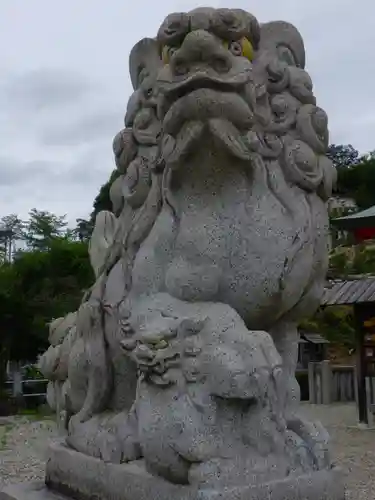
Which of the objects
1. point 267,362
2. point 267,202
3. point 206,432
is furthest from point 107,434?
point 267,202

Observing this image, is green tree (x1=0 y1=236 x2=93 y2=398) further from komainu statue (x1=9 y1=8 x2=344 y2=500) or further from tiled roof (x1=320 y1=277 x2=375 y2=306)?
komainu statue (x1=9 y1=8 x2=344 y2=500)

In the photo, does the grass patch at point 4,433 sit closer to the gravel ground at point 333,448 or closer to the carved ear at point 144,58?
the gravel ground at point 333,448

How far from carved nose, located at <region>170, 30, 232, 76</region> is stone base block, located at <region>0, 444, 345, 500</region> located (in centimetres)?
113

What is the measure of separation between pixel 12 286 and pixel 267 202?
11104mm

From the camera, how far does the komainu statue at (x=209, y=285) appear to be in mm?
1754

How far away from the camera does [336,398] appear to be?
1207 cm

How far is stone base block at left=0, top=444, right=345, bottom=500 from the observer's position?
169 cm

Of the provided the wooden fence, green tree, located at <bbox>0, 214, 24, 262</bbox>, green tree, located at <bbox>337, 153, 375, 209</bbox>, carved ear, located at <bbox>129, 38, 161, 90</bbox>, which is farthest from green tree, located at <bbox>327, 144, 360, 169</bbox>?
carved ear, located at <bbox>129, 38, 161, 90</bbox>

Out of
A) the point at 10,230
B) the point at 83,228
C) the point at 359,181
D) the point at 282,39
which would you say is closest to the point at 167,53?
the point at 282,39

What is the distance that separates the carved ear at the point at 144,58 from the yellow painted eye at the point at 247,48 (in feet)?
1.21

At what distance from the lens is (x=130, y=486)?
1.85 meters

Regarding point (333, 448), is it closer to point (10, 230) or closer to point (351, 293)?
point (351, 293)

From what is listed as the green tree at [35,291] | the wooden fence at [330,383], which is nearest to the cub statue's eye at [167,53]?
the wooden fence at [330,383]

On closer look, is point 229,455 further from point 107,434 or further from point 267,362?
point 107,434
